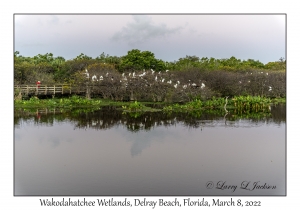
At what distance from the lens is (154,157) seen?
1207cm

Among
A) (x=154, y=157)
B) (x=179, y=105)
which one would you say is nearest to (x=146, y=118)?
(x=179, y=105)

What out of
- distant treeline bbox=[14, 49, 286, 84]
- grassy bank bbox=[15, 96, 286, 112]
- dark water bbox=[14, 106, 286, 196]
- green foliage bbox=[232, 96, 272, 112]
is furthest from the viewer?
distant treeline bbox=[14, 49, 286, 84]

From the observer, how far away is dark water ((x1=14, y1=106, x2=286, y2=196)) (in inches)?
380

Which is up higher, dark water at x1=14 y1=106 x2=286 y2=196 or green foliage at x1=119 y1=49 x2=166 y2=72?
green foliage at x1=119 y1=49 x2=166 y2=72

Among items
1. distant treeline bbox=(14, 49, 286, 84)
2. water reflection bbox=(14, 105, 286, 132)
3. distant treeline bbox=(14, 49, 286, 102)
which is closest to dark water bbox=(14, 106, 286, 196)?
water reflection bbox=(14, 105, 286, 132)

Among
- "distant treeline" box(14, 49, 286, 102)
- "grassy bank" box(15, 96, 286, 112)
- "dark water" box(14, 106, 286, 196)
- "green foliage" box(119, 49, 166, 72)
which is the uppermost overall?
"green foliage" box(119, 49, 166, 72)

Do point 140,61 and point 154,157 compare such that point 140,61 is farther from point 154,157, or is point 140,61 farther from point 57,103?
point 154,157

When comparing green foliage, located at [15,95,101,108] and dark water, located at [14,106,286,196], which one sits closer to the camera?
dark water, located at [14,106,286,196]

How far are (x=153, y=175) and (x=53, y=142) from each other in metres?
5.33

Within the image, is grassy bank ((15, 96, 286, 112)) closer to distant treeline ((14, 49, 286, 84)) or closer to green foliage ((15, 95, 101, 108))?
green foliage ((15, 95, 101, 108))

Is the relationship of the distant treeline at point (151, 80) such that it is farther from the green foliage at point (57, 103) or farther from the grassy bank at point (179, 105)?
the green foliage at point (57, 103)

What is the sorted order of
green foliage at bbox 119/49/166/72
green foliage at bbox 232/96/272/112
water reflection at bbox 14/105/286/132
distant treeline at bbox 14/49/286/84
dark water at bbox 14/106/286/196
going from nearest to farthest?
1. dark water at bbox 14/106/286/196
2. water reflection at bbox 14/105/286/132
3. green foliage at bbox 232/96/272/112
4. distant treeline at bbox 14/49/286/84
5. green foliage at bbox 119/49/166/72

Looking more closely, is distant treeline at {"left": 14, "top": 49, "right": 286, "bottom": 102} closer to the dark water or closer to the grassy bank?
the grassy bank
